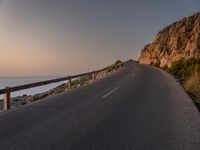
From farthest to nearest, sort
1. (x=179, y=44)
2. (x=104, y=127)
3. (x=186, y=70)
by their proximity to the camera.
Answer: (x=179, y=44)
(x=186, y=70)
(x=104, y=127)

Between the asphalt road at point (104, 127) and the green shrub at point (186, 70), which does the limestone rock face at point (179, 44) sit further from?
the asphalt road at point (104, 127)

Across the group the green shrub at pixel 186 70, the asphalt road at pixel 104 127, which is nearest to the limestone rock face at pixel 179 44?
the green shrub at pixel 186 70

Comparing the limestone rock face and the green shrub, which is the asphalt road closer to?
the green shrub

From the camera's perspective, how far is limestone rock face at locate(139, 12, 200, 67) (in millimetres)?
55034

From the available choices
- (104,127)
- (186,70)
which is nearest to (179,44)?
(186,70)

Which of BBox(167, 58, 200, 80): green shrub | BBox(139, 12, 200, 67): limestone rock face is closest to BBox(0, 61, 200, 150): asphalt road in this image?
BBox(167, 58, 200, 80): green shrub

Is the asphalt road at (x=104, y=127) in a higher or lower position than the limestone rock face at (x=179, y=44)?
lower

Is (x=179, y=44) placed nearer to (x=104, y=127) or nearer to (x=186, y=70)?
(x=186, y=70)

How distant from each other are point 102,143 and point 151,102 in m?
6.34

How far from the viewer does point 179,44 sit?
222 feet

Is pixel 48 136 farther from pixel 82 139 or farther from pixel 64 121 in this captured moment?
pixel 64 121

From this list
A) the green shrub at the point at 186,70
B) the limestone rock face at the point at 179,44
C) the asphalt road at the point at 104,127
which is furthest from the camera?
the limestone rock face at the point at 179,44

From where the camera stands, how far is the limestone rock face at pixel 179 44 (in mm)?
55034

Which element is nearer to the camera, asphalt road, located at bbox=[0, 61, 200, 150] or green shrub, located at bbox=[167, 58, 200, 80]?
asphalt road, located at bbox=[0, 61, 200, 150]
